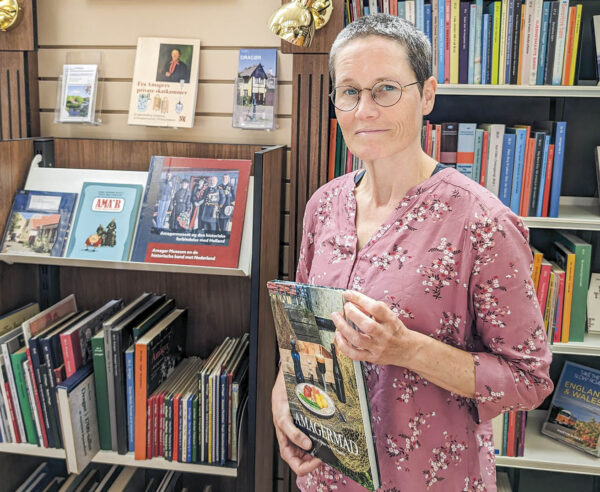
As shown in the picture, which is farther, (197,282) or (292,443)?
(197,282)

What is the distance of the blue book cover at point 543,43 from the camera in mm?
A: 1781

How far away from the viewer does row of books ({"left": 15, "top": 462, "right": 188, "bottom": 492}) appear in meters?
2.10

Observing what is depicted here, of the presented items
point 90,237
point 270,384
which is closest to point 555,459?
point 270,384

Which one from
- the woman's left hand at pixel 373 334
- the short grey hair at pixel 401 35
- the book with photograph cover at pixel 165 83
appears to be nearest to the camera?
the woman's left hand at pixel 373 334

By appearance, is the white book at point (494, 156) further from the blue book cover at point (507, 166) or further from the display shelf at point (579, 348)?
the display shelf at point (579, 348)

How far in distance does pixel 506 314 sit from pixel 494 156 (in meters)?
0.94

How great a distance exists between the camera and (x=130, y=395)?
5.88 ft

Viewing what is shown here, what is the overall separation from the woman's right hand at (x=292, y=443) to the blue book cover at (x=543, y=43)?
134 cm

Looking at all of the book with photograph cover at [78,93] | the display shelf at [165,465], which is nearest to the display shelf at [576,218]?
the display shelf at [165,465]

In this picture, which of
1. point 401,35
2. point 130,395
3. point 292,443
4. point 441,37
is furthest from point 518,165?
point 130,395

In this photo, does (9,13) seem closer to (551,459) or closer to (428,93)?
(428,93)

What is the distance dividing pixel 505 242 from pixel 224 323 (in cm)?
132

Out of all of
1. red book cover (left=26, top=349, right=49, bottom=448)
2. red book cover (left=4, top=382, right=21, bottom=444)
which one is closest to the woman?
red book cover (left=26, top=349, right=49, bottom=448)

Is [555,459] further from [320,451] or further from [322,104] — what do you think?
[322,104]
